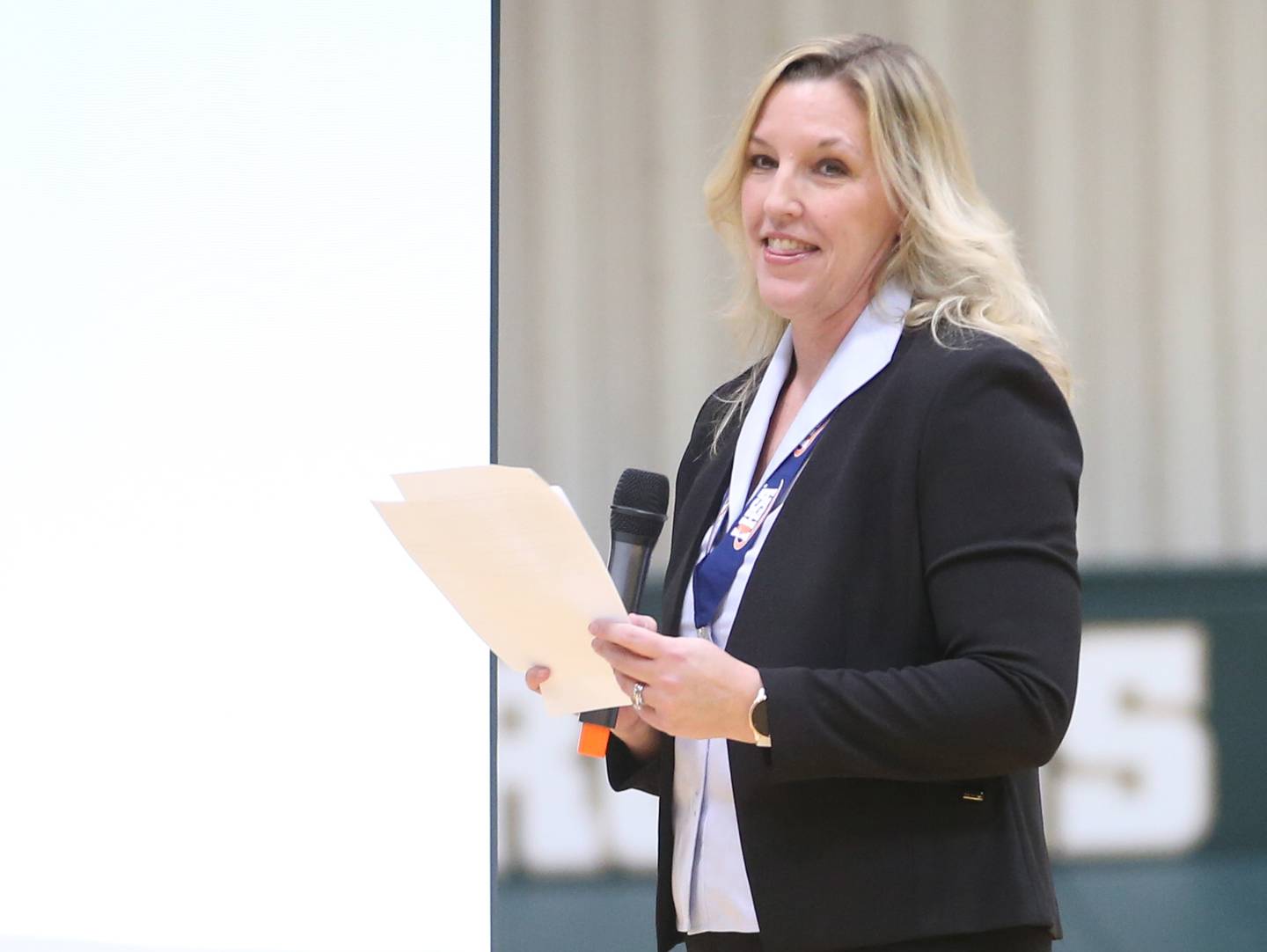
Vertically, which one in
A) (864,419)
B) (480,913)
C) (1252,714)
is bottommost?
(480,913)

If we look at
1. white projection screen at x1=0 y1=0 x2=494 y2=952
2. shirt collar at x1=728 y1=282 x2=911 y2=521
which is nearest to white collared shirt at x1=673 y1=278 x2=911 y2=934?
shirt collar at x1=728 y1=282 x2=911 y2=521

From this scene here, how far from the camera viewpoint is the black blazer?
1341 mm

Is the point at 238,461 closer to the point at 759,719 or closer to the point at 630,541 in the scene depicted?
the point at 630,541

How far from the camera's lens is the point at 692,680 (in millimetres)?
1342

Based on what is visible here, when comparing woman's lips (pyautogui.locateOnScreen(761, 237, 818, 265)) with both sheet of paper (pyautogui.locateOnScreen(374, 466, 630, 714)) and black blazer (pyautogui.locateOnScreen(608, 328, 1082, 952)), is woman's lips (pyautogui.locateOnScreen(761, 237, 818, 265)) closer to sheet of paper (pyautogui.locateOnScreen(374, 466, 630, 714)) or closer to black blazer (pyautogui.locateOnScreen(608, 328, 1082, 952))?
black blazer (pyautogui.locateOnScreen(608, 328, 1082, 952))

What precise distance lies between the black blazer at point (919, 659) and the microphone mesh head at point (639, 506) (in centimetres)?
20

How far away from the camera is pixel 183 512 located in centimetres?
348

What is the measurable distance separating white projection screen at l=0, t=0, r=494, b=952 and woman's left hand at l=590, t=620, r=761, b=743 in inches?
83.3

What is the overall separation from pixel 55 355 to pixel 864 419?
8.64 ft

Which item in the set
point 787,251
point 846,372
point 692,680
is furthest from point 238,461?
point 692,680

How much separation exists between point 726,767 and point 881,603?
0.24 m

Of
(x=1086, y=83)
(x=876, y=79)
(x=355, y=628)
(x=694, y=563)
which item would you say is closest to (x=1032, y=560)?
(x=694, y=563)

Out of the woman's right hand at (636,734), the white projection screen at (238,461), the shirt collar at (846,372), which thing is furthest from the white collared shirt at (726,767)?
the white projection screen at (238,461)

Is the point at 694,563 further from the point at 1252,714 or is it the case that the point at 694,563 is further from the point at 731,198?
the point at 1252,714
